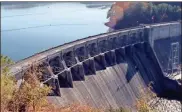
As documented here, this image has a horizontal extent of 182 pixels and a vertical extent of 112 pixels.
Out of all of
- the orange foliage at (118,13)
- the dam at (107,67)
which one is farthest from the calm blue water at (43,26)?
the dam at (107,67)

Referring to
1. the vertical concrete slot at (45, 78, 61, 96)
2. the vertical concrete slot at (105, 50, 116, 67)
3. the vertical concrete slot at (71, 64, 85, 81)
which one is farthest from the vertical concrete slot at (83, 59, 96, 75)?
the vertical concrete slot at (45, 78, 61, 96)

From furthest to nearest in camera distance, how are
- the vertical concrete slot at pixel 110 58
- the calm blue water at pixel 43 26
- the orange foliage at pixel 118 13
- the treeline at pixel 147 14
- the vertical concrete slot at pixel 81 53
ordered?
1. the orange foliage at pixel 118 13
2. the treeline at pixel 147 14
3. the calm blue water at pixel 43 26
4. the vertical concrete slot at pixel 110 58
5. the vertical concrete slot at pixel 81 53

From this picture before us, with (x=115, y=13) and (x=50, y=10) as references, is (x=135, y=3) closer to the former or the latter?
(x=115, y=13)

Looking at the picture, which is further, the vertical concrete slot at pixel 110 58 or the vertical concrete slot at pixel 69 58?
the vertical concrete slot at pixel 110 58

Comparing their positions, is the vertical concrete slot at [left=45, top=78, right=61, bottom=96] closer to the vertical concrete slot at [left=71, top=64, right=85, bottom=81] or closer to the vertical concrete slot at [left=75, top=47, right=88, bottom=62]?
the vertical concrete slot at [left=71, top=64, right=85, bottom=81]

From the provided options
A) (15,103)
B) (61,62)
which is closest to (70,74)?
(61,62)

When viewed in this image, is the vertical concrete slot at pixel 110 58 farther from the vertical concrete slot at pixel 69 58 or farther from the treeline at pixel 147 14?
the treeline at pixel 147 14
